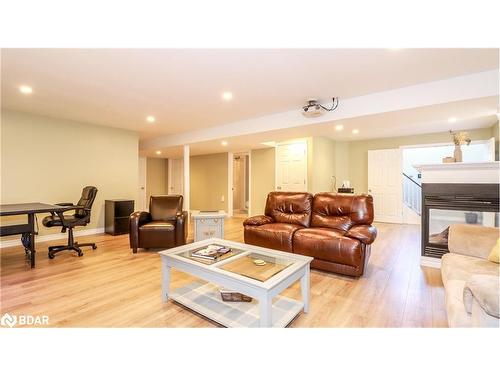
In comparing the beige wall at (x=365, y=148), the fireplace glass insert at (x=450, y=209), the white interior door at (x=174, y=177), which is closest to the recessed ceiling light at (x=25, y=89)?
the fireplace glass insert at (x=450, y=209)

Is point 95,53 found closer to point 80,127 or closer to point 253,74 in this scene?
point 253,74

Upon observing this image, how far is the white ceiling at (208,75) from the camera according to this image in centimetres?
219

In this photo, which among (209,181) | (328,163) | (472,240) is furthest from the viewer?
(209,181)

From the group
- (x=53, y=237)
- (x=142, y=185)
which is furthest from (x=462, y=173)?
(x=142, y=185)

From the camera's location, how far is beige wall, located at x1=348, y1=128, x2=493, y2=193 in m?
5.80

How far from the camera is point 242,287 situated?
5.16 feet

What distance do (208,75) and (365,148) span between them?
18.1ft

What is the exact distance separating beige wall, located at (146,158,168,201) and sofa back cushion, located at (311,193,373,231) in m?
6.45

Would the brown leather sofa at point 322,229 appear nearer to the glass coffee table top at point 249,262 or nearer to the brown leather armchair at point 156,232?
the glass coffee table top at point 249,262

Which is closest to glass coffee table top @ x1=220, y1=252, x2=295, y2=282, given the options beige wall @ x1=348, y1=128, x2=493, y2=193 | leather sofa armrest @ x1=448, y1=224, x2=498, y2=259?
leather sofa armrest @ x1=448, y1=224, x2=498, y2=259

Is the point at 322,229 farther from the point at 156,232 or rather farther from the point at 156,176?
the point at 156,176
